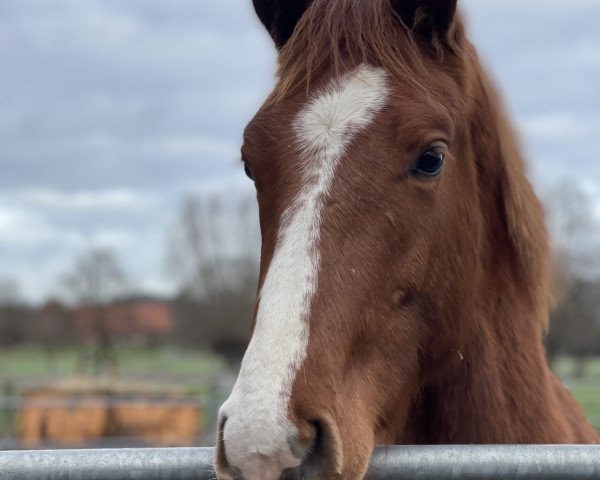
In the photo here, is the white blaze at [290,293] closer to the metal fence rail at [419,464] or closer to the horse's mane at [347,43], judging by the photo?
the horse's mane at [347,43]

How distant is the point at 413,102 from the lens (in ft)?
7.75

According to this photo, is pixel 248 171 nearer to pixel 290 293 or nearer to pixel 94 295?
pixel 290 293

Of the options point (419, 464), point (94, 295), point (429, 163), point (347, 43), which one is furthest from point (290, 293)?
point (94, 295)

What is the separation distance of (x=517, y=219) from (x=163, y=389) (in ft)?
43.0

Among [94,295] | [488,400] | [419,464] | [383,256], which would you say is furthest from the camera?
[94,295]

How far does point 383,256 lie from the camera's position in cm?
225

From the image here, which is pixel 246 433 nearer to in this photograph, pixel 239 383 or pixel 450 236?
pixel 239 383

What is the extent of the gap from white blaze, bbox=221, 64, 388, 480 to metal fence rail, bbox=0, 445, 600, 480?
0.63 ft

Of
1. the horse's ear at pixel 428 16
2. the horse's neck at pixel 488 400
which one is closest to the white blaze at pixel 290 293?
the horse's ear at pixel 428 16

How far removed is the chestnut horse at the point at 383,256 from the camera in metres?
1.95

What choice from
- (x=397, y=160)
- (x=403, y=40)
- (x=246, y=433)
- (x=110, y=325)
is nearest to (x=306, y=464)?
(x=246, y=433)

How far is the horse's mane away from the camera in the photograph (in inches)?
97.7

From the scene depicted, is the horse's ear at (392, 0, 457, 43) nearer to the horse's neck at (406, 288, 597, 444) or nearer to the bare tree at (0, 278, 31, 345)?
the horse's neck at (406, 288, 597, 444)

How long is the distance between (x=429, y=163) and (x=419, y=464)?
3.10 ft
